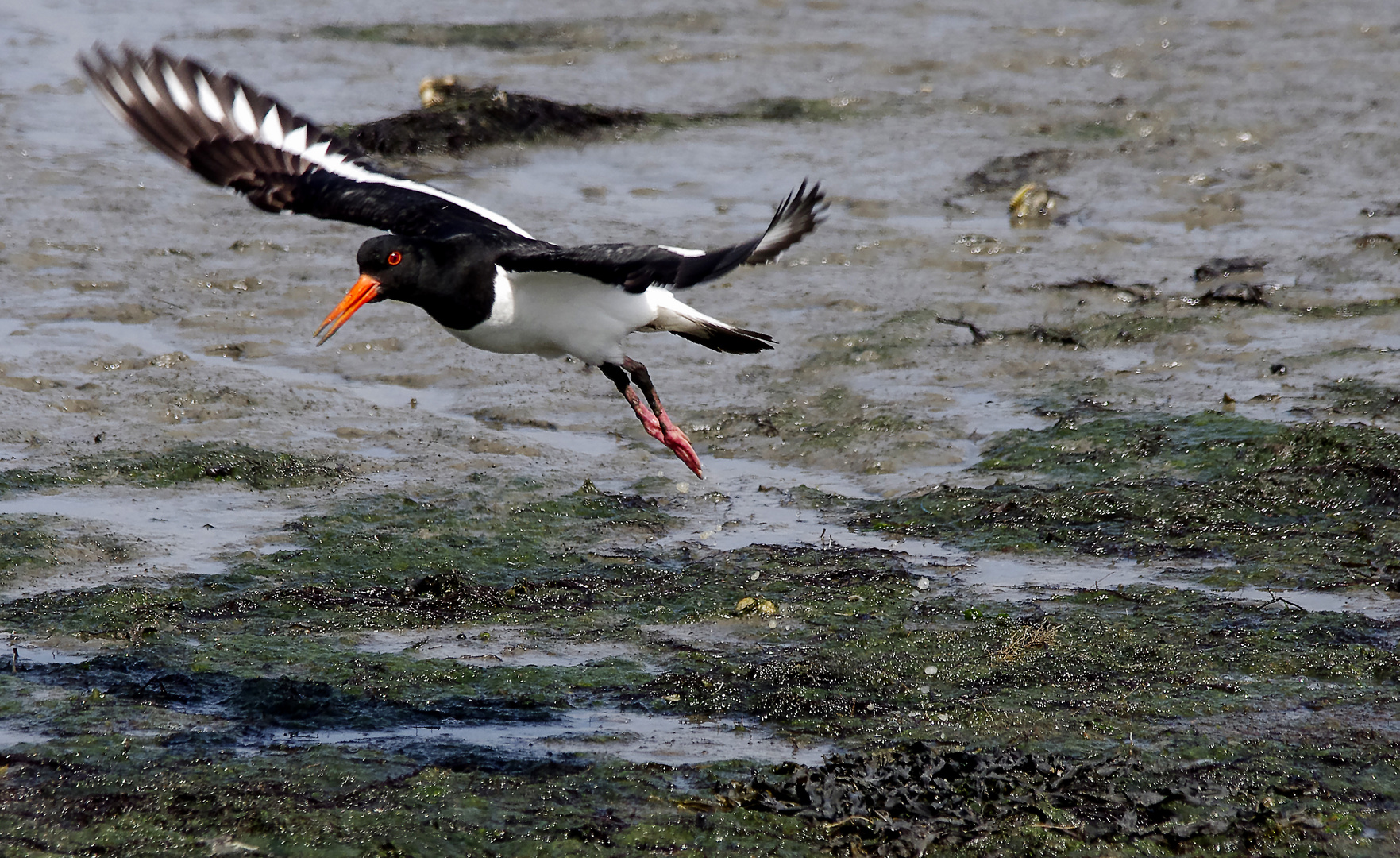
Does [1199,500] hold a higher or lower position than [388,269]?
lower

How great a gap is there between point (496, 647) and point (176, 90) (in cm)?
295

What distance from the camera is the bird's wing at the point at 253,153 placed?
672cm

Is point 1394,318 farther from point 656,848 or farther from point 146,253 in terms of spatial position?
point 146,253

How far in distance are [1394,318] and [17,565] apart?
277 inches

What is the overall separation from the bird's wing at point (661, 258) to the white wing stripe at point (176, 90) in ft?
6.11

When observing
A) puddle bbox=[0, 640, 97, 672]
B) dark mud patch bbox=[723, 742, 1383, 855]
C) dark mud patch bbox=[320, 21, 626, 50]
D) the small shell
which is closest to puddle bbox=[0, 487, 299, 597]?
puddle bbox=[0, 640, 97, 672]

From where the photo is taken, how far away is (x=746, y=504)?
7.27 metres

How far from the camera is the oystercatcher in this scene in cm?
586

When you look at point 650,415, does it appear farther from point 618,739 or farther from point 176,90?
point 176,90

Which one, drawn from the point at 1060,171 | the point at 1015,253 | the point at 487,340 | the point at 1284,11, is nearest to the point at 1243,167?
the point at 1060,171

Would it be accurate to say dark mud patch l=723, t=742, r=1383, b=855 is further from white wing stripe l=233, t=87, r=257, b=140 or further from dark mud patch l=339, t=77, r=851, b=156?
dark mud patch l=339, t=77, r=851, b=156

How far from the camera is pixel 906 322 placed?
358 inches

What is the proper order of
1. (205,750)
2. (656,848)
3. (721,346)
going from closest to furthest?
1. (656,848)
2. (205,750)
3. (721,346)

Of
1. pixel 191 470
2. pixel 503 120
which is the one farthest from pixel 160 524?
pixel 503 120
